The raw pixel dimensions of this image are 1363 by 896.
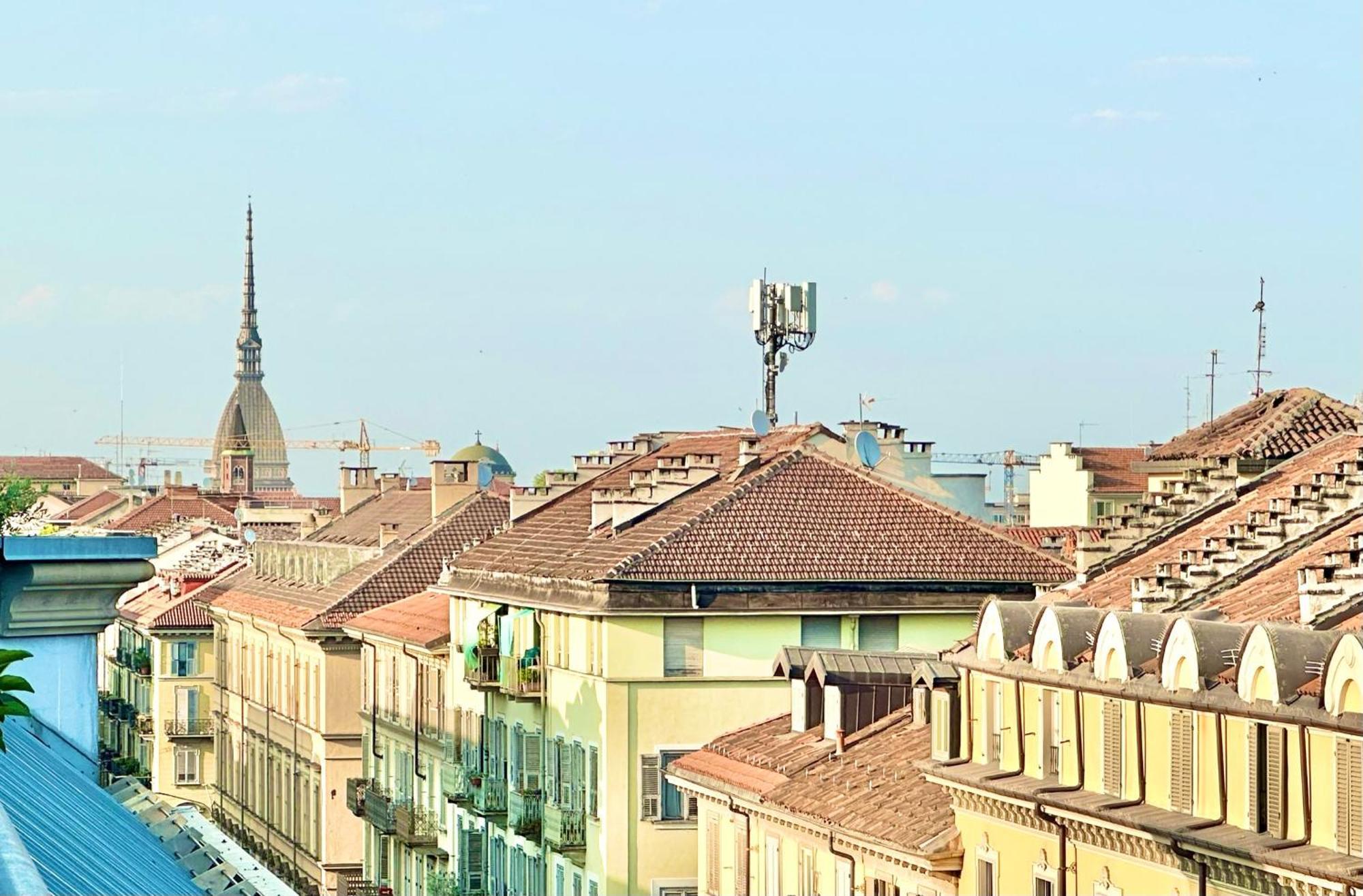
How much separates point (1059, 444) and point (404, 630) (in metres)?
48.2

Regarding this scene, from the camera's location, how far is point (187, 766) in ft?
327

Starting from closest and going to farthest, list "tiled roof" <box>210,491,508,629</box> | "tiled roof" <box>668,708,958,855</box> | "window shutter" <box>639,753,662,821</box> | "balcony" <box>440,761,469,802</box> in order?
"tiled roof" <box>668,708,958,855</box>, "window shutter" <box>639,753,662,821</box>, "balcony" <box>440,761,469,802</box>, "tiled roof" <box>210,491,508,629</box>

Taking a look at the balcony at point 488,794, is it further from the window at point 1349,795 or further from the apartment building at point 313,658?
the window at point 1349,795

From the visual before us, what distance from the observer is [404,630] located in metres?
62.1

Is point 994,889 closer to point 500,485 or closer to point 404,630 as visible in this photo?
point 404,630

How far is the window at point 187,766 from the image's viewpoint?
99375 mm

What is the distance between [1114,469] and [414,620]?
1940 inches

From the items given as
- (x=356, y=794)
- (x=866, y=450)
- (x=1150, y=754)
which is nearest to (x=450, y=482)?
(x=356, y=794)

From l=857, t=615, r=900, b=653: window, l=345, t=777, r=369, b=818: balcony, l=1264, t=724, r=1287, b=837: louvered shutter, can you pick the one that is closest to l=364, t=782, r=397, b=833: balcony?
l=345, t=777, r=369, b=818: balcony

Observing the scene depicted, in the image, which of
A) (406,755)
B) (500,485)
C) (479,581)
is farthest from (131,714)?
(479,581)

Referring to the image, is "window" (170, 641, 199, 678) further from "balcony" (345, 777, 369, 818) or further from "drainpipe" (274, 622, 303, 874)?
"balcony" (345, 777, 369, 818)

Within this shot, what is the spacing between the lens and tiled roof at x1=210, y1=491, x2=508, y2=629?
69.9 m

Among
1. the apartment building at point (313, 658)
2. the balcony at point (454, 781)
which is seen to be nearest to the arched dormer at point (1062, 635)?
the balcony at point (454, 781)

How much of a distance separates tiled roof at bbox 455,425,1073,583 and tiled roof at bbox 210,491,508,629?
65.1 feet
